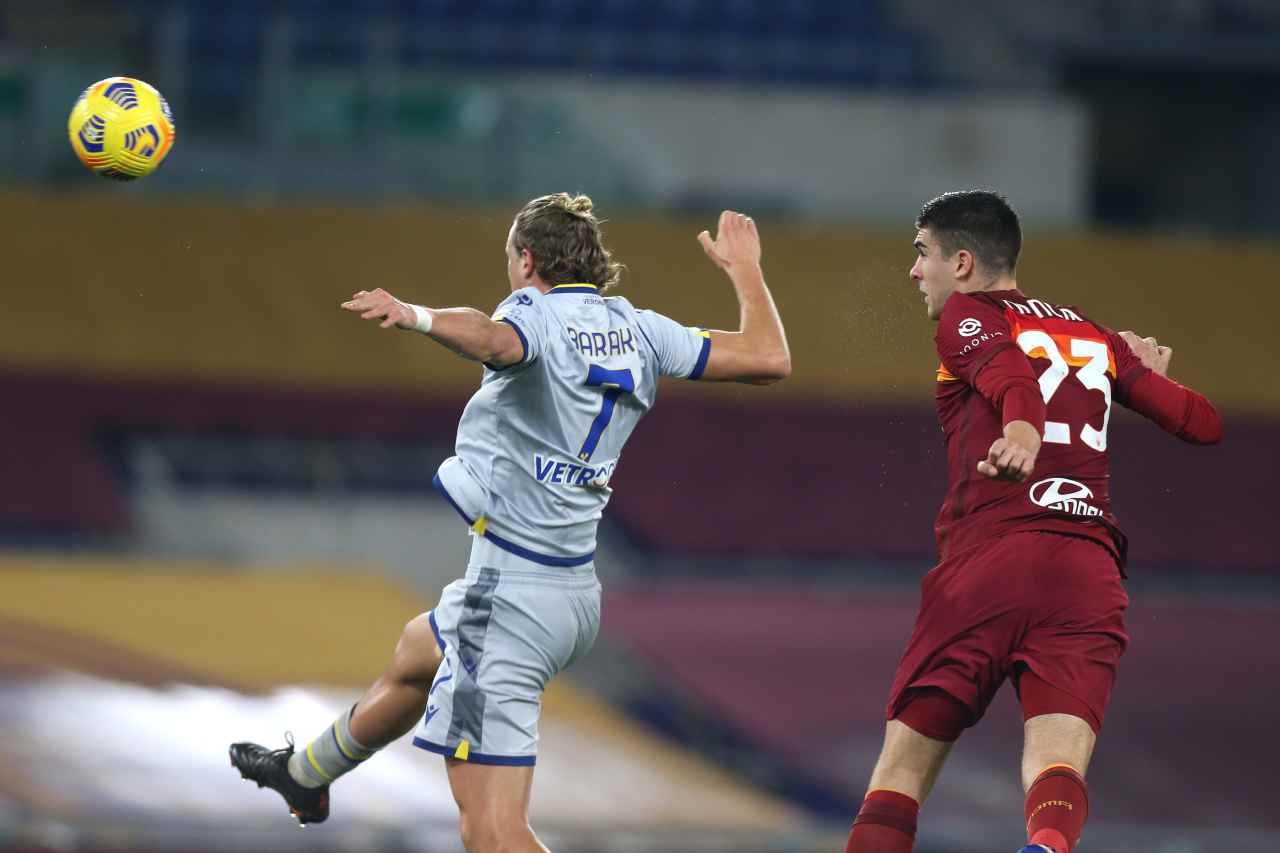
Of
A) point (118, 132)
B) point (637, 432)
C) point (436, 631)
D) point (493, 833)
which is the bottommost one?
point (493, 833)

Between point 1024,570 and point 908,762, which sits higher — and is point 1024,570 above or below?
above

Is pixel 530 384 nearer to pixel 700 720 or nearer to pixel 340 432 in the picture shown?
pixel 700 720

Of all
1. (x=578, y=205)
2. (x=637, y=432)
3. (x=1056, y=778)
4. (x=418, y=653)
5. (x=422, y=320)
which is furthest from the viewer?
(x=637, y=432)

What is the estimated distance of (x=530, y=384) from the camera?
191 inches

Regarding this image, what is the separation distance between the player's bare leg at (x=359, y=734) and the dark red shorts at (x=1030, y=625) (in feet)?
4.49

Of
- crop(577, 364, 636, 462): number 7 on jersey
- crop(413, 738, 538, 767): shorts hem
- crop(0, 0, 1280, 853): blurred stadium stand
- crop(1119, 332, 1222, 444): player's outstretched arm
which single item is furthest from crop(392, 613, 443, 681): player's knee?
crop(0, 0, 1280, 853): blurred stadium stand

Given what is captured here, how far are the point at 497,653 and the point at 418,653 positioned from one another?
0.35 meters

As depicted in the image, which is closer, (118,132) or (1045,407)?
(1045,407)

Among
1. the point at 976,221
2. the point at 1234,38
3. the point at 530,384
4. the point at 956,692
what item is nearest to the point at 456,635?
the point at 530,384

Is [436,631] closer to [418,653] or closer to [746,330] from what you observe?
[418,653]

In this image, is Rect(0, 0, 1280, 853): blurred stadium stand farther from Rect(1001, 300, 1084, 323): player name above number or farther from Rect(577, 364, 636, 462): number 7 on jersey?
Rect(1001, 300, 1084, 323): player name above number

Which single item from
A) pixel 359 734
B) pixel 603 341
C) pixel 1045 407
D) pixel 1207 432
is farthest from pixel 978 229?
pixel 359 734

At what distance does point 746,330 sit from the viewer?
17.3 feet

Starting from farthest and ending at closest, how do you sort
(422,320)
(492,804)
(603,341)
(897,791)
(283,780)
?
(283,780)
(603,341)
(492,804)
(897,791)
(422,320)
